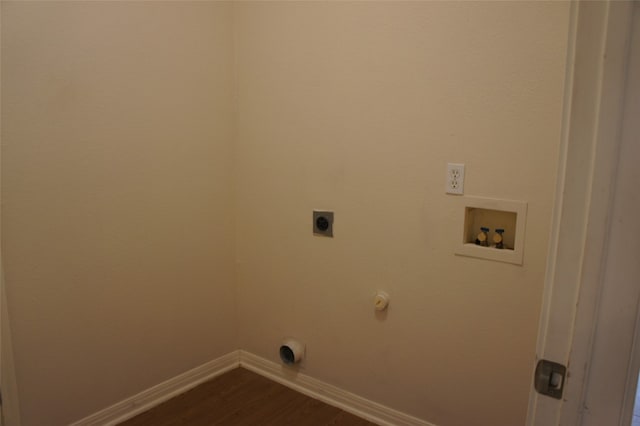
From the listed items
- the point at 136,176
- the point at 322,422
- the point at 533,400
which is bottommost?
the point at 322,422

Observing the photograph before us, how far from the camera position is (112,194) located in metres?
2.08

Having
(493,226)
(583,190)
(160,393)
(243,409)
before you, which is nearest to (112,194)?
(160,393)

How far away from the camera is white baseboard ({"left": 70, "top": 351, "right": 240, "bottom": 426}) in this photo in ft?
7.14

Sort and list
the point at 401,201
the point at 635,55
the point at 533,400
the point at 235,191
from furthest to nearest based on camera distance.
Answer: the point at 235,191, the point at 401,201, the point at 533,400, the point at 635,55

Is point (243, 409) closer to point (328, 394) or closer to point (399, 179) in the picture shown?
point (328, 394)

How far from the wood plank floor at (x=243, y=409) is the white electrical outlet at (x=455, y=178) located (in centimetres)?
121

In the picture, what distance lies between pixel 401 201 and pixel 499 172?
43 cm

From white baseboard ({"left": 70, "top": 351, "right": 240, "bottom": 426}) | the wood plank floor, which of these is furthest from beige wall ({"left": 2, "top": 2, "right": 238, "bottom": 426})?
the wood plank floor

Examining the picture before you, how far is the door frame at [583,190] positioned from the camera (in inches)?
25.3

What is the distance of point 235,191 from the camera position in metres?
2.63

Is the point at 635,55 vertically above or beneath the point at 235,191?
above

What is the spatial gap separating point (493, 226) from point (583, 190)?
48.4 inches

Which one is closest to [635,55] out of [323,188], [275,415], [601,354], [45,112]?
[601,354]

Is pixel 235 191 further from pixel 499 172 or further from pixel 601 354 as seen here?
pixel 601 354
